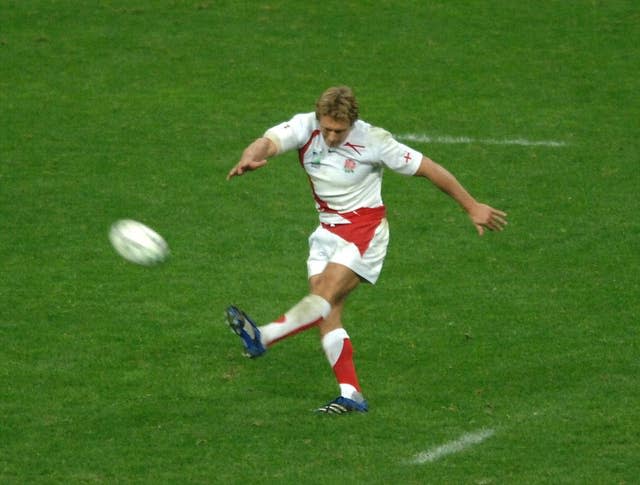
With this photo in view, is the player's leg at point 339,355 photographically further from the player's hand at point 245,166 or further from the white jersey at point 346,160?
the player's hand at point 245,166

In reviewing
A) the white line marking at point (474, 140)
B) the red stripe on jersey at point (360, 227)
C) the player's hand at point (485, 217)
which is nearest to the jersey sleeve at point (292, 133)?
the red stripe on jersey at point (360, 227)

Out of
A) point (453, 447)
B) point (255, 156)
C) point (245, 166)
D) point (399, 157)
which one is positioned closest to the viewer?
point (453, 447)

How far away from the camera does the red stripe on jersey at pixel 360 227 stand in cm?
1062

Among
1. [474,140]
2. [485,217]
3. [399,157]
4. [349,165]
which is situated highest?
[399,157]

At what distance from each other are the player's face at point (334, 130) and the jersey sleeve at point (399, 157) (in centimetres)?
24

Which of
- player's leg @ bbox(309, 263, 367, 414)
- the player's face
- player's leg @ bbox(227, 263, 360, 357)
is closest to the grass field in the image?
player's leg @ bbox(309, 263, 367, 414)

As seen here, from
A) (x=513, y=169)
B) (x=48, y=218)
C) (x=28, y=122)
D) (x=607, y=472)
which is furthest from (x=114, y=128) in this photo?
(x=607, y=472)

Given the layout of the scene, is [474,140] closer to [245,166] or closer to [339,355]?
[339,355]

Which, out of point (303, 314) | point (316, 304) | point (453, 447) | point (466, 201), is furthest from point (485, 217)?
point (453, 447)

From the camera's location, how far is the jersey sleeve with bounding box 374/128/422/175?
10398 millimetres

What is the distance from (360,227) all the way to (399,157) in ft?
1.92

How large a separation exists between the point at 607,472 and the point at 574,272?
14.4ft

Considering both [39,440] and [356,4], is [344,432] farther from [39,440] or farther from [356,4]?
[356,4]

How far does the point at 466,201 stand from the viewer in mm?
10328
